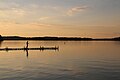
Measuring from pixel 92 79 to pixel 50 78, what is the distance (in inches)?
228

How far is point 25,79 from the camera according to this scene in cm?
3077

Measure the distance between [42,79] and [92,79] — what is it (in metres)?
6.68

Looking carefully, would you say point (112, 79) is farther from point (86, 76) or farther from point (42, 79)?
point (42, 79)

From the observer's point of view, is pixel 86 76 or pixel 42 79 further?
pixel 86 76

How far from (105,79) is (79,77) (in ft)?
11.9

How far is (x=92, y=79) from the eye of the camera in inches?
1210

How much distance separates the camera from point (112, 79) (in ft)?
101

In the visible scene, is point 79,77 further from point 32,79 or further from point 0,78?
point 0,78

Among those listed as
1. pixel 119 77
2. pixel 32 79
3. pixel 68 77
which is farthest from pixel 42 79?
pixel 119 77

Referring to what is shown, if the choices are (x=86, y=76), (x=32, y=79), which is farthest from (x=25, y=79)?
(x=86, y=76)

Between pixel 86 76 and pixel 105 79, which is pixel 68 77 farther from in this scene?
pixel 105 79

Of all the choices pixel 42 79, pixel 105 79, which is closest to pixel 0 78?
pixel 42 79

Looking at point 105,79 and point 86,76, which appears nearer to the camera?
point 105,79

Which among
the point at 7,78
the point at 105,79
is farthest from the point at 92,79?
the point at 7,78
